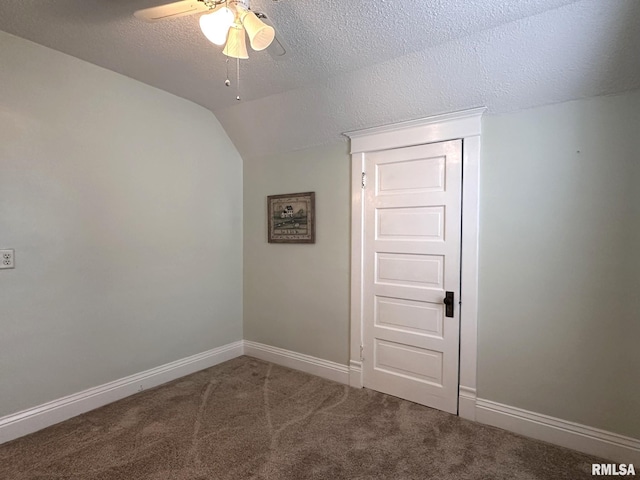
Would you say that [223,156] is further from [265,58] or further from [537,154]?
[537,154]

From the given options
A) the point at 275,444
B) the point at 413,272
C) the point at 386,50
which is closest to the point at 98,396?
the point at 275,444

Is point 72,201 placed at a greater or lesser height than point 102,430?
greater

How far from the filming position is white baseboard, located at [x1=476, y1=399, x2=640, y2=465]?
6.23ft

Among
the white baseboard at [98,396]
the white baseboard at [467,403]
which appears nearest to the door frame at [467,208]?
the white baseboard at [467,403]

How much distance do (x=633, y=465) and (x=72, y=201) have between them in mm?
3913

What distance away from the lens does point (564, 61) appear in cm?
188

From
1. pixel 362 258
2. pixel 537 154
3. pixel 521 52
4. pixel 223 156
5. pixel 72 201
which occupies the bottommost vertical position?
pixel 362 258

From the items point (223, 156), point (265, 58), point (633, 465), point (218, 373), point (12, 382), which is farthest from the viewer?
point (223, 156)

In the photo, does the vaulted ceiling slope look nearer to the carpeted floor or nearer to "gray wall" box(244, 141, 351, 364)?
"gray wall" box(244, 141, 351, 364)

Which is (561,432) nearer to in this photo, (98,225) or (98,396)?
(98,396)

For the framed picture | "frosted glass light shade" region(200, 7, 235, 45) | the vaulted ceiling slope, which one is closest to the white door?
the vaulted ceiling slope

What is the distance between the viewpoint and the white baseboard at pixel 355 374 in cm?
285

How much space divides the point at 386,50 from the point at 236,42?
100cm

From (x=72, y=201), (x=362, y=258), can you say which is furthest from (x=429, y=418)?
(x=72, y=201)
